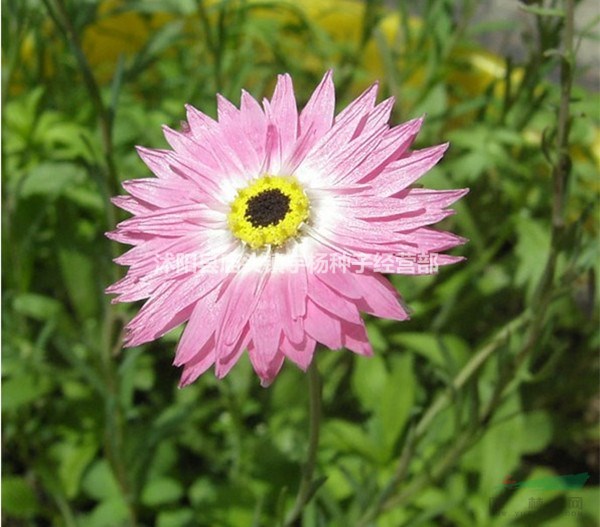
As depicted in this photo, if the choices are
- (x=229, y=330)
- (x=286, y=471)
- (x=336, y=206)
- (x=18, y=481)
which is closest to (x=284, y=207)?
(x=336, y=206)

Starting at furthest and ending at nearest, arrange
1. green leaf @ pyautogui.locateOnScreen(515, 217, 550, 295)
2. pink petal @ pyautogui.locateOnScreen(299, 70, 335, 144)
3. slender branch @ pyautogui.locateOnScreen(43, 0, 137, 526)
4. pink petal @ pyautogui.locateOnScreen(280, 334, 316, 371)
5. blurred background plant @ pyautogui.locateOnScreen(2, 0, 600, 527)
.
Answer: green leaf @ pyautogui.locateOnScreen(515, 217, 550, 295) < blurred background plant @ pyautogui.locateOnScreen(2, 0, 600, 527) < slender branch @ pyautogui.locateOnScreen(43, 0, 137, 526) < pink petal @ pyautogui.locateOnScreen(299, 70, 335, 144) < pink petal @ pyautogui.locateOnScreen(280, 334, 316, 371)

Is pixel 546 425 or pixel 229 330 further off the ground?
pixel 229 330

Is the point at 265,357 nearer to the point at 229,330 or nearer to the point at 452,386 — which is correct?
the point at 229,330

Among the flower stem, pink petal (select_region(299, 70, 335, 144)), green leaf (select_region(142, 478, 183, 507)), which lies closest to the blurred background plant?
green leaf (select_region(142, 478, 183, 507))

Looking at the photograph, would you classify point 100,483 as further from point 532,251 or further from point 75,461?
point 532,251

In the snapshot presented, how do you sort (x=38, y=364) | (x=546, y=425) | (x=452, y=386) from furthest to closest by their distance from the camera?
1. (x=546, y=425)
2. (x=38, y=364)
3. (x=452, y=386)

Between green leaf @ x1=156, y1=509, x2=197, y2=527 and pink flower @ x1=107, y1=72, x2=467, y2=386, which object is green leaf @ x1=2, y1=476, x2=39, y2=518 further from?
pink flower @ x1=107, y1=72, x2=467, y2=386
